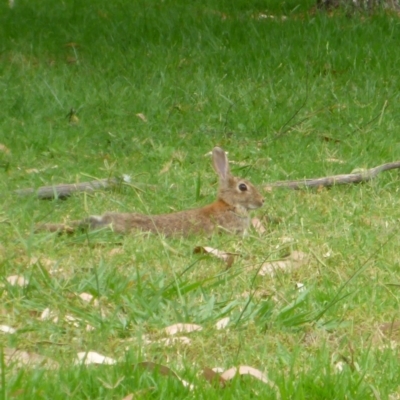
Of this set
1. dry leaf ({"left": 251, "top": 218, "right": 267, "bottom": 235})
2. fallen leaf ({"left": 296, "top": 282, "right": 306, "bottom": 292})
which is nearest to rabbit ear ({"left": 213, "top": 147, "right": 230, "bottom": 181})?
dry leaf ({"left": 251, "top": 218, "right": 267, "bottom": 235})

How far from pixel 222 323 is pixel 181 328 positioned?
0.20 m

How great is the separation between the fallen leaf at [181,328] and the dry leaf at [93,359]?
360 mm

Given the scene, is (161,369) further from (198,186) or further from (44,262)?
(198,186)

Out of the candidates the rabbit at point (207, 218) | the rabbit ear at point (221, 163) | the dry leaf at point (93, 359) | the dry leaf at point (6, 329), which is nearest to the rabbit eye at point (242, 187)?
the rabbit at point (207, 218)

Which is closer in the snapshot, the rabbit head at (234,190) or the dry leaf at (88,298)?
the dry leaf at (88,298)

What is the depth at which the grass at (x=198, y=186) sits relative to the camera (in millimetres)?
3988

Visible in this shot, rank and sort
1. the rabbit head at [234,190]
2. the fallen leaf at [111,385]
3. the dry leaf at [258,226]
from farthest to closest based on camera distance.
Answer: the rabbit head at [234,190] → the dry leaf at [258,226] → the fallen leaf at [111,385]

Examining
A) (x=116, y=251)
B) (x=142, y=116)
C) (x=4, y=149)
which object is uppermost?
(x=116, y=251)

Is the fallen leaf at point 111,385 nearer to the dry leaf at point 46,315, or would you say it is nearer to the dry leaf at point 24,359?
the dry leaf at point 24,359

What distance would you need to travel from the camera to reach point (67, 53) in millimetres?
10633

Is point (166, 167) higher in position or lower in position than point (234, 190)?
lower

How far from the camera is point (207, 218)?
617 cm

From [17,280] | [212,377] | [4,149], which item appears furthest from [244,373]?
[4,149]

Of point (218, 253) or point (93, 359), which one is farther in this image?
point (218, 253)
